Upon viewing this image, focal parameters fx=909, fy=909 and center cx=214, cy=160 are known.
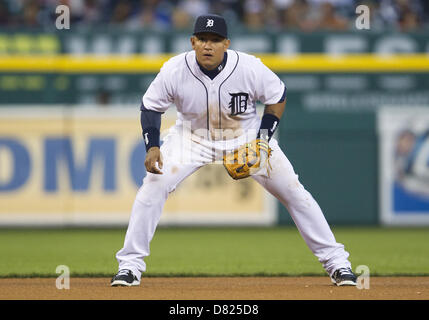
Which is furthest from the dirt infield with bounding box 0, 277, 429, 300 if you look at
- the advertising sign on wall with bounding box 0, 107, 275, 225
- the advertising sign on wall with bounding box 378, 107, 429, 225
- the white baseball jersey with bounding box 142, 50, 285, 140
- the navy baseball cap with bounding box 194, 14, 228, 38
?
the advertising sign on wall with bounding box 378, 107, 429, 225

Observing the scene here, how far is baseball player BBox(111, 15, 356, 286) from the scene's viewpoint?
5.45 metres

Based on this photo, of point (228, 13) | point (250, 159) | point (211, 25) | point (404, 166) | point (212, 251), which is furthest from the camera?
point (228, 13)

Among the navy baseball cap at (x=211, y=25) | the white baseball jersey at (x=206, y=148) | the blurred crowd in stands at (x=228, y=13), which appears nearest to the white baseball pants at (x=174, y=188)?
the white baseball jersey at (x=206, y=148)

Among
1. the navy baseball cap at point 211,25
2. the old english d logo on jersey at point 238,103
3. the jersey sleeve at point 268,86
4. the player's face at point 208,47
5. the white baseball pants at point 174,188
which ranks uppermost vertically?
the navy baseball cap at point 211,25

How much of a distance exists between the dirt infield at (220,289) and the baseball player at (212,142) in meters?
0.22

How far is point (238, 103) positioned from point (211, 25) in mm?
536

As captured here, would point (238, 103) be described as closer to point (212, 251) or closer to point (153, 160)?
point (153, 160)

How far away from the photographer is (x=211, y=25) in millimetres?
5355

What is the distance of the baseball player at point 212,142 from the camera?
17.9 feet

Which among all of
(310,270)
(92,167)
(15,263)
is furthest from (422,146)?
(15,263)

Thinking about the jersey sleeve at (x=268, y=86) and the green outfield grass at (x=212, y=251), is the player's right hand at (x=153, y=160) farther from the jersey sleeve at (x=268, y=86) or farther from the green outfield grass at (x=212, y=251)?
the green outfield grass at (x=212, y=251)

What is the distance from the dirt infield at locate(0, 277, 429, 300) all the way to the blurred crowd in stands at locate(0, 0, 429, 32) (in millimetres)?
6835

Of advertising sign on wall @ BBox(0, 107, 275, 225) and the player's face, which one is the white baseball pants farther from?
advertising sign on wall @ BBox(0, 107, 275, 225)

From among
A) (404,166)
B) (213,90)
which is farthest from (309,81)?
(213,90)
